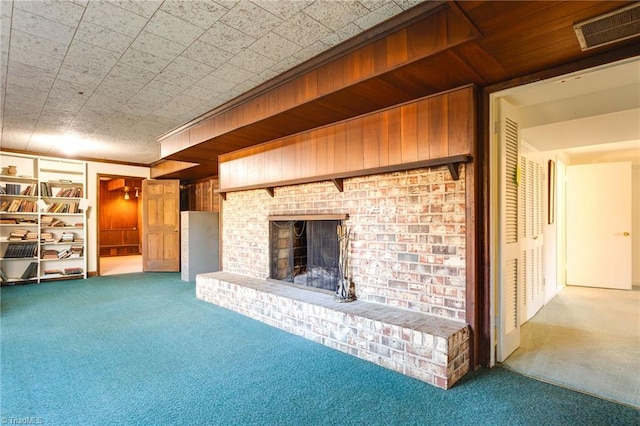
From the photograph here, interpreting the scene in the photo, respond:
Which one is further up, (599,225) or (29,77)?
(29,77)

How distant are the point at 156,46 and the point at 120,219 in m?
10.5

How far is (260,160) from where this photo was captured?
4355mm

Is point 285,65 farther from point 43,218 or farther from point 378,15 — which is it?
point 43,218

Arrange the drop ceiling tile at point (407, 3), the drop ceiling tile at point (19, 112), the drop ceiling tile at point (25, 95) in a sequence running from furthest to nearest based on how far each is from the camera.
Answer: the drop ceiling tile at point (19, 112), the drop ceiling tile at point (25, 95), the drop ceiling tile at point (407, 3)

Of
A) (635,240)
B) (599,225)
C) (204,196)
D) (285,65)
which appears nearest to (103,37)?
(285,65)

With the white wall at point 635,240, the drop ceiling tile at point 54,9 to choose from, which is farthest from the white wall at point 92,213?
the white wall at point 635,240

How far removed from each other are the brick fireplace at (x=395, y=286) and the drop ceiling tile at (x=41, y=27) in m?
2.45

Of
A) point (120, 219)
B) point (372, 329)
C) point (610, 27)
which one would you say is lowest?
point (372, 329)

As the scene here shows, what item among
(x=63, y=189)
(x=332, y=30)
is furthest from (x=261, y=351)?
(x=63, y=189)

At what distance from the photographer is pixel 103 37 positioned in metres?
2.45

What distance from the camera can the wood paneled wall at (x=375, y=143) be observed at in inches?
100

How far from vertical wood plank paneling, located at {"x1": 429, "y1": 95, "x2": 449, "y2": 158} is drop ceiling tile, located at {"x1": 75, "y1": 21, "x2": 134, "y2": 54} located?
238 cm

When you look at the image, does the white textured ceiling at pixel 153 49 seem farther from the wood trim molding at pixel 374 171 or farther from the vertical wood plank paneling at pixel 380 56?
the wood trim molding at pixel 374 171

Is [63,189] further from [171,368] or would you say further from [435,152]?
[435,152]
